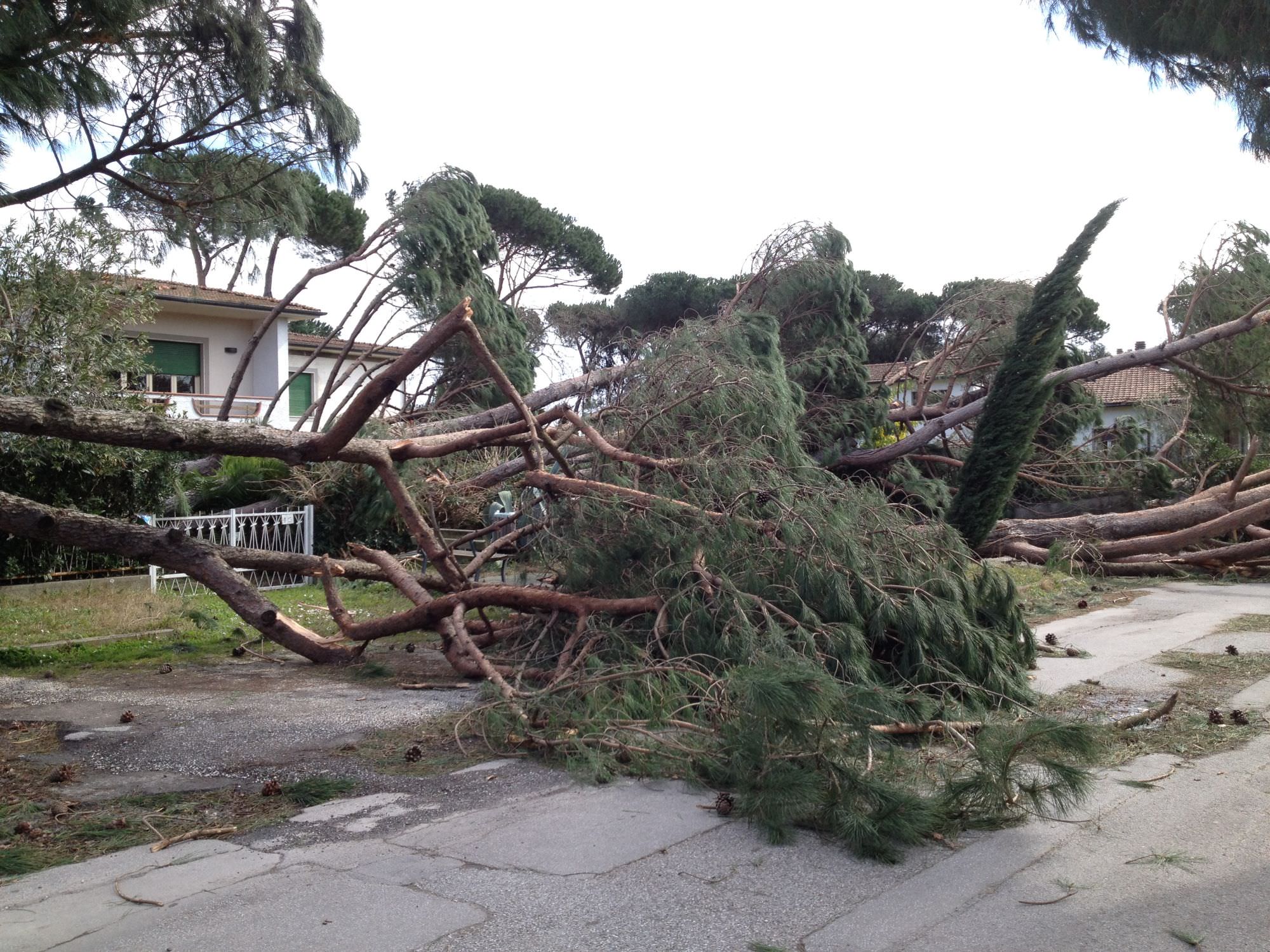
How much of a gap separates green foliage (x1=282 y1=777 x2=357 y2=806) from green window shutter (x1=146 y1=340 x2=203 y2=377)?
2154 centimetres

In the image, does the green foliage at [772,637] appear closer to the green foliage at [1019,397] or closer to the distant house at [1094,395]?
the green foliage at [1019,397]

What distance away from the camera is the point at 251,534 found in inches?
543

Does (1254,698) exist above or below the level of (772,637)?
below

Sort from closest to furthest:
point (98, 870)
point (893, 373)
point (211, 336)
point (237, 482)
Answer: point (98, 870) < point (237, 482) < point (893, 373) < point (211, 336)

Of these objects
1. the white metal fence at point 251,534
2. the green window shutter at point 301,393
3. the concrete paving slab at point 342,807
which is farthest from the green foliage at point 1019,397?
the green window shutter at point 301,393

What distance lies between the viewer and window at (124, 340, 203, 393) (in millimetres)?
24188

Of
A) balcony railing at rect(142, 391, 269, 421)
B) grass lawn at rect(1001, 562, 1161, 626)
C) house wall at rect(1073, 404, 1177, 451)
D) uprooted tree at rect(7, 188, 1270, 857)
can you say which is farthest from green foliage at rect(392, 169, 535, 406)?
balcony railing at rect(142, 391, 269, 421)

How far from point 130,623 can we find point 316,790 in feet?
20.8

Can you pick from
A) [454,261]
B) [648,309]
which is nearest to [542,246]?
[648,309]

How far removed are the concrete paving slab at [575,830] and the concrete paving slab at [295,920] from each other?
0.45 metres

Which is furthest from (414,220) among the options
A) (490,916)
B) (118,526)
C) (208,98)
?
(490,916)

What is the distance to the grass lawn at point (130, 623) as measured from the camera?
338 inches

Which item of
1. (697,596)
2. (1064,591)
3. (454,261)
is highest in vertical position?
(454,261)

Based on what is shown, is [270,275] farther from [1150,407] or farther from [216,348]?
[1150,407]
